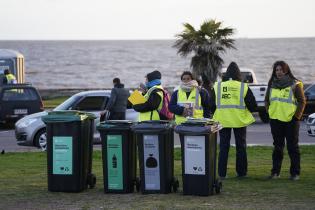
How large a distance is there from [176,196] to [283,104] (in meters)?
2.31

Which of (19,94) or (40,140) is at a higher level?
(19,94)

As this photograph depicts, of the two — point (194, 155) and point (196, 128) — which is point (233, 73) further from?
point (194, 155)

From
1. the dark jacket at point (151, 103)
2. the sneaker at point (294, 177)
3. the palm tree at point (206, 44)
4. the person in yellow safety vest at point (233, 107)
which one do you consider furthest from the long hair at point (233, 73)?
the palm tree at point (206, 44)

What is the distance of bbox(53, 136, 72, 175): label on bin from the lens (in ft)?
39.3

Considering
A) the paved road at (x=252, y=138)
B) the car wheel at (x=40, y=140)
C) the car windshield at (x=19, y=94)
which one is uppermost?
the car windshield at (x=19, y=94)

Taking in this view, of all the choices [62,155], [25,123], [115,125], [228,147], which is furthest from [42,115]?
[115,125]

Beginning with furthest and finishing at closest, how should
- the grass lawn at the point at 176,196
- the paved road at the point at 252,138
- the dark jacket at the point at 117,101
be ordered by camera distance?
the paved road at the point at 252,138 → the dark jacket at the point at 117,101 → the grass lawn at the point at 176,196

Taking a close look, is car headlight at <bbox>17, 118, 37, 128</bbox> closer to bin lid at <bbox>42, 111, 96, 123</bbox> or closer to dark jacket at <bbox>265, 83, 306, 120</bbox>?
bin lid at <bbox>42, 111, 96, 123</bbox>

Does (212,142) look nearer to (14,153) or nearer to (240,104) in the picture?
(240,104)

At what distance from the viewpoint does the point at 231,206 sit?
1085 centimetres

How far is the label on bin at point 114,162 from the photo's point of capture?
38.9ft

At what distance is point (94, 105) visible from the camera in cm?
2038

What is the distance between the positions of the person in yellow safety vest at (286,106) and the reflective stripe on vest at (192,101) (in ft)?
3.26

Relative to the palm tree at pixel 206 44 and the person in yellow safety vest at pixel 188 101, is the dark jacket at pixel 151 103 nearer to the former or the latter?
the person in yellow safety vest at pixel 188 101
